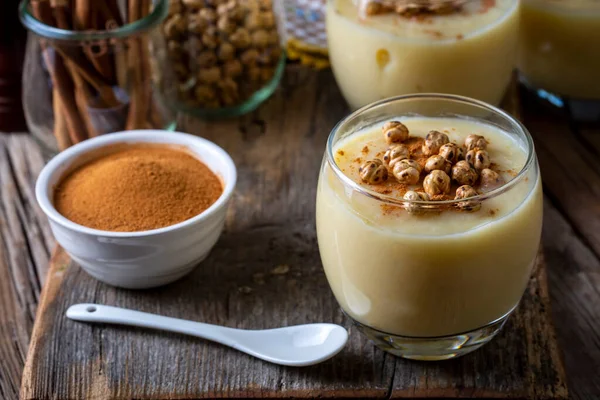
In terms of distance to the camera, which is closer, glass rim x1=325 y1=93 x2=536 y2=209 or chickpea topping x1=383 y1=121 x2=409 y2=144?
glass rim x1=325 y1=93 x2=536 y2=209

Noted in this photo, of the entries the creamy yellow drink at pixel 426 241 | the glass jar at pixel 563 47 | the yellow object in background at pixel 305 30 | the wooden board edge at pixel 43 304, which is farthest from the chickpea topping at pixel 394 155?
the yellow object in background at pixel 305 30

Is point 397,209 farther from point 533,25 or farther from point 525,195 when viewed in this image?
point 533,25

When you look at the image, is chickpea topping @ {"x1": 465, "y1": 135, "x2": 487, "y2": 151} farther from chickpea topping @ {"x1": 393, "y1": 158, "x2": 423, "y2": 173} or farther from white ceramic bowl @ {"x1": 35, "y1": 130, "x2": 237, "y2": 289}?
white ceramic bowl @ {"x1": 35, "y1": 130, "x2": 237, "y2": 289}

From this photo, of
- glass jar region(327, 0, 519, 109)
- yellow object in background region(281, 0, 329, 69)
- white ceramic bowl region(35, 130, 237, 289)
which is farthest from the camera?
yellow object in background region(281, 0, 329, 69)

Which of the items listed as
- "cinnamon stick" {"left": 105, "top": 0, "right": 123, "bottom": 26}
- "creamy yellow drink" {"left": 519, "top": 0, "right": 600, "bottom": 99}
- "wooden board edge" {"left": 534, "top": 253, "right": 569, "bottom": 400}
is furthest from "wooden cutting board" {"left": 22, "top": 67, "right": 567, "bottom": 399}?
"creamy yellow drink" {"left": 519, "top": 0, "right": 600, "bottom": 99}

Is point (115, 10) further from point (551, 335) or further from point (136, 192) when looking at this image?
point (551, 335)

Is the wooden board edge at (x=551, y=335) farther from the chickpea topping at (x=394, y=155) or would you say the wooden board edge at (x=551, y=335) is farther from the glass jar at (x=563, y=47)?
the glass jar at (x=563, y=47)

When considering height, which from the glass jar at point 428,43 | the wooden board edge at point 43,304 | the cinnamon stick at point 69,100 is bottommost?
the wooden board edge at point 43,304

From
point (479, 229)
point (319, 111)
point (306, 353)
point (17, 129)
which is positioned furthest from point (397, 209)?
point (17, 129)
